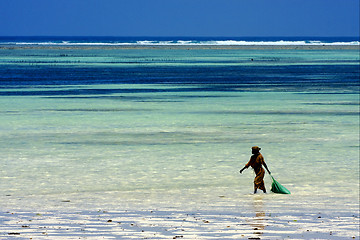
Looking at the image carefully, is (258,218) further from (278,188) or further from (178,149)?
(178,149)

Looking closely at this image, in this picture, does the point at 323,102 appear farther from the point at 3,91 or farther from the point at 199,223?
the point at 199,223

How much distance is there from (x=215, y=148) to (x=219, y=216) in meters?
9.13

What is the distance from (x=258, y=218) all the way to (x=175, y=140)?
11.0m

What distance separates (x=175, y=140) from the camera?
22703mm

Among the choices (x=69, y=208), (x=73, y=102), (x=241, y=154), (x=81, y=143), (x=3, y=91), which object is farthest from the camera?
(x=3, y=91)

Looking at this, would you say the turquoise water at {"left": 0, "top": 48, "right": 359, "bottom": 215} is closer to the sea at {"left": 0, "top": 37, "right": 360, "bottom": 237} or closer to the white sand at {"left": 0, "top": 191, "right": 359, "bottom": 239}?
the sea at {"left": 0, "top": 37, "right": 360, "bottom": 237}

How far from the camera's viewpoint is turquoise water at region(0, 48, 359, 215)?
15570 millimetres

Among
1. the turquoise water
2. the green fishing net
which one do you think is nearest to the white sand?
the green fishing net

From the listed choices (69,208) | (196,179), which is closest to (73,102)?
(196,179)

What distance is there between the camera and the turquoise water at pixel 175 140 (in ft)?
51.1

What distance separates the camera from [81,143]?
2206cm

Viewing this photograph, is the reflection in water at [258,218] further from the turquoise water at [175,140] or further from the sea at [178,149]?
the turquoise water at [175,140]

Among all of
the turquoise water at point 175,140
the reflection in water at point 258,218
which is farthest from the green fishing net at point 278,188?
the reflection in water at point 258,218

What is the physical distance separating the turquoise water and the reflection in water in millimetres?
527
